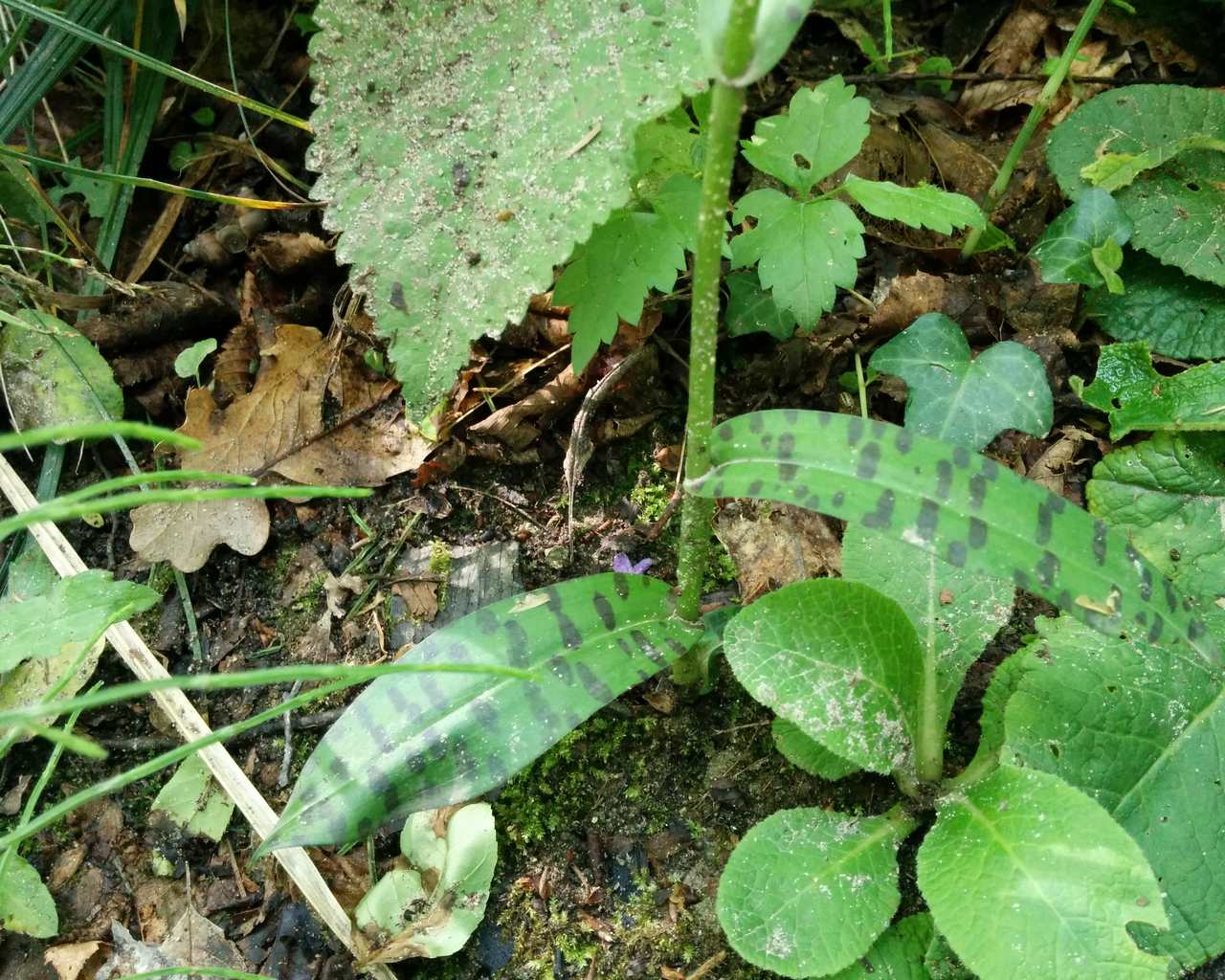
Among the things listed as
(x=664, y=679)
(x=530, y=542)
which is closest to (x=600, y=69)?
(x=530, y=542)

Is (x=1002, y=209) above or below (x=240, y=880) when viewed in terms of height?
above

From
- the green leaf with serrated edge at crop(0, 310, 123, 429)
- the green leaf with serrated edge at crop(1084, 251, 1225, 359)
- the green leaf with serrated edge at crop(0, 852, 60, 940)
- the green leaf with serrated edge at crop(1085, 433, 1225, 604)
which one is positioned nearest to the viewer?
the green leaf with serrated edge at crop(0, 852, 60, 940)

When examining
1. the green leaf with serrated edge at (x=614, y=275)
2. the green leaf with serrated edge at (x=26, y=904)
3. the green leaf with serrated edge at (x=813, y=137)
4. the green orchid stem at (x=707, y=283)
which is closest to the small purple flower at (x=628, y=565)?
the green orchid stem at (x=707, y=283)

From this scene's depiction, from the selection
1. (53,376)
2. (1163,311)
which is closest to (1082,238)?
(1163,311)

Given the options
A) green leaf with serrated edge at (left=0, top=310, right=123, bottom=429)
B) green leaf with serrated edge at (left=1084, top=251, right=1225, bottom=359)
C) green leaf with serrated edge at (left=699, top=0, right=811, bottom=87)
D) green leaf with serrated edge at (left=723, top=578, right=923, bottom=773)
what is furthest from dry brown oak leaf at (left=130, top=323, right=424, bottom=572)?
green leaf with serrated edge at (left=1084, top=251, right=1225, bottom=359)

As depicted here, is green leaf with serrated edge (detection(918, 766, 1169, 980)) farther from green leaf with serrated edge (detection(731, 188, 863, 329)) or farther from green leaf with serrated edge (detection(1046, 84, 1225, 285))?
green leaf with serrated edge (detection(1046, 84, 1225, 285))

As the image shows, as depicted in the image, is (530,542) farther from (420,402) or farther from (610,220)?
(610,220)

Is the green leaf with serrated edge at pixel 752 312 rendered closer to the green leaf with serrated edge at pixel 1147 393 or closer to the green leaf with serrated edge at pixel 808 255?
the green leaf with serrated edge at pixel 808 255

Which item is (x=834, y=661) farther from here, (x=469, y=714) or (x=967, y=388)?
(x=967, y=388)
